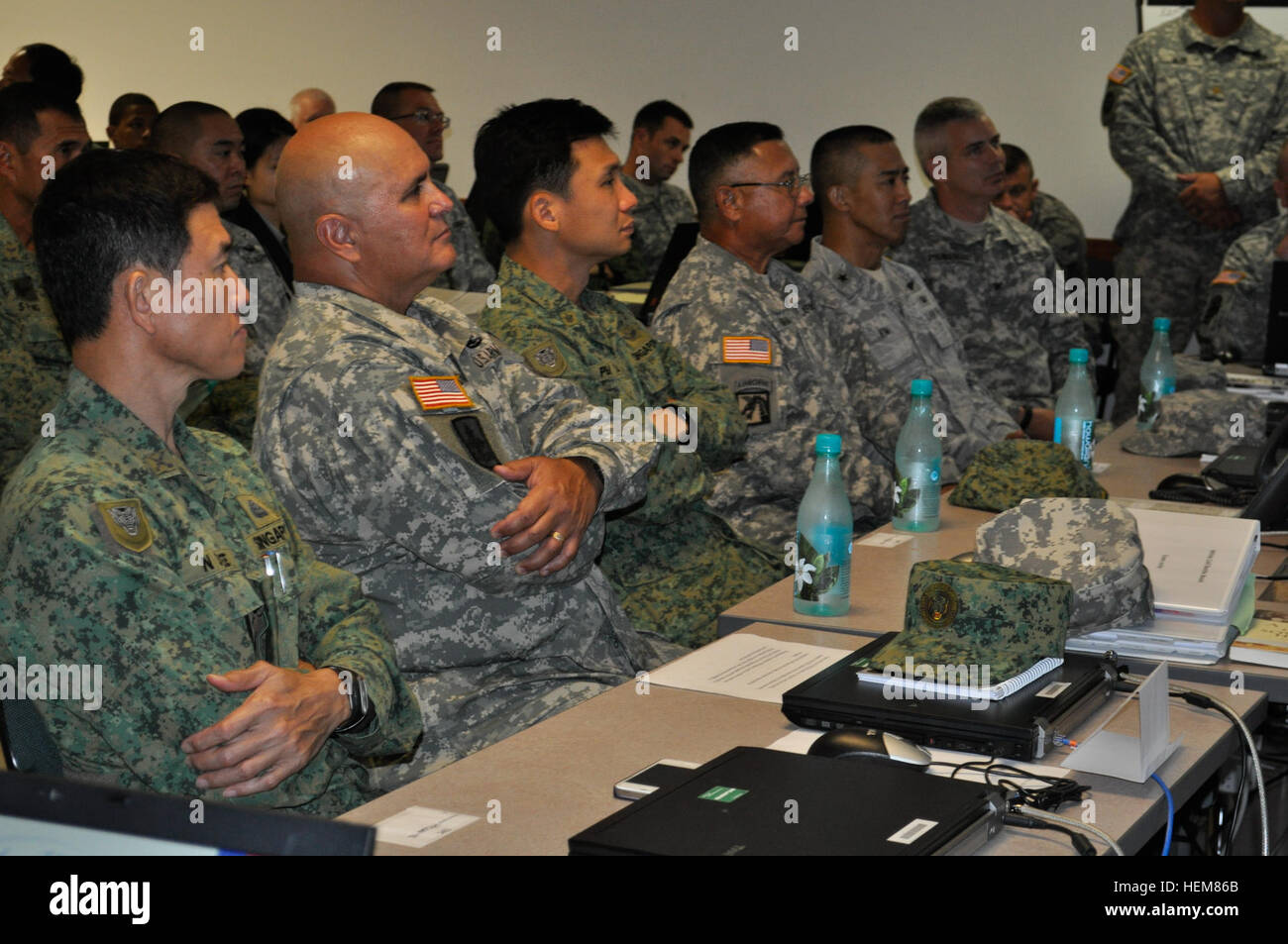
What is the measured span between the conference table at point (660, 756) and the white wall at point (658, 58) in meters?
5.46

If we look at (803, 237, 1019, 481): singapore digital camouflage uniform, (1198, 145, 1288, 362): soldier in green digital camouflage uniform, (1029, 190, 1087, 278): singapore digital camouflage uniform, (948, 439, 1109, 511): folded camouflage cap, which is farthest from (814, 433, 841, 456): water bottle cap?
(1029, 190, 1087, 278): singapore digital camouflage uniform

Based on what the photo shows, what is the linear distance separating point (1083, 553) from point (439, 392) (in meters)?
0.91

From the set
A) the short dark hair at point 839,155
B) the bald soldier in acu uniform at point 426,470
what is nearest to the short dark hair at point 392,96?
the short dark hair at point 839,155

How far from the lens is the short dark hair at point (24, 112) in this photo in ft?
12.4

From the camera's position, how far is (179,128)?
4.70 meters

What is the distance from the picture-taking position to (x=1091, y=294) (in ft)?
20.9

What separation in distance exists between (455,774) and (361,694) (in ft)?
0.72

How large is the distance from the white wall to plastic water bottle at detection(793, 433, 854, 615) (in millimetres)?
5453

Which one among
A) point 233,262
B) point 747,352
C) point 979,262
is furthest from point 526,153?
point 979,262

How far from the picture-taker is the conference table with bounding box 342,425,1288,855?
1.29 meters

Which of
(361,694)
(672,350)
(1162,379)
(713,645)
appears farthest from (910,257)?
(361,694)

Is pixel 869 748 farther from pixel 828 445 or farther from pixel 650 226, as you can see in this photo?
pixel 650 226

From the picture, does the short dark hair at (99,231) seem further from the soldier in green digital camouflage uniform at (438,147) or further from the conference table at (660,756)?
the soldier in green digital camouflage uniform at (438,147)

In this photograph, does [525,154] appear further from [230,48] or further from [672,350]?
[230,48]
